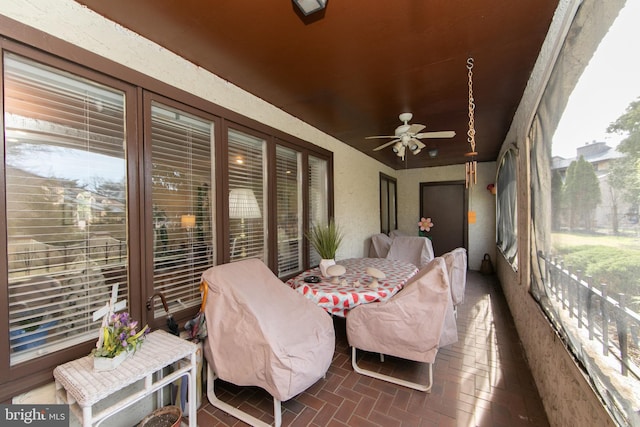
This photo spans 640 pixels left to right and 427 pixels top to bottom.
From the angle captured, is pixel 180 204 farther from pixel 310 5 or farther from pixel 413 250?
pixel 413 250

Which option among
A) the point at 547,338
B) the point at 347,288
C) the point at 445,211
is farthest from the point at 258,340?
the point at 445,211

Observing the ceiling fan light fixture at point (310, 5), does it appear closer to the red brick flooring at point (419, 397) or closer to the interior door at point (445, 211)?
the red brick flooring at point (419, 397)

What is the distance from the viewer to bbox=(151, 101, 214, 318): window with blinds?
1798mm

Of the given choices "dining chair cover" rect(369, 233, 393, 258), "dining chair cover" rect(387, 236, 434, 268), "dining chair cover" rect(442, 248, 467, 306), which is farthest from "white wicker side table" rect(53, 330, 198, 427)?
"dining chair cover" rect(369, 233, 393, 258)

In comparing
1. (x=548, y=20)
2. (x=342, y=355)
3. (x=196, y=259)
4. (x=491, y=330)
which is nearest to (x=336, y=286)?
(x=342, y=355)

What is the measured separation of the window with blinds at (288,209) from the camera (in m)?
2.96

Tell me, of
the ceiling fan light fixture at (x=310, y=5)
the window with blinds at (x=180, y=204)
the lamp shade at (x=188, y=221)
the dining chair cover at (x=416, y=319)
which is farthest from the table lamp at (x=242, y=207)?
the ceiling fan light fixture at (x=310, y=5)

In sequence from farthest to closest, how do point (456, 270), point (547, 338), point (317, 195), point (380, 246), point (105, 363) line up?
point (380, 246) < point (317, 195) < point (456, 270) < point (547, 338) < point (105, 363)

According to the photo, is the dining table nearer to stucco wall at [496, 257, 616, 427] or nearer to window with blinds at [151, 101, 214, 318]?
window with blinds at [151, 101, 214, 318]

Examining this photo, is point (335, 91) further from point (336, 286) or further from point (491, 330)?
point (491, 330)

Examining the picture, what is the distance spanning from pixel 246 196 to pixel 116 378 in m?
1.59

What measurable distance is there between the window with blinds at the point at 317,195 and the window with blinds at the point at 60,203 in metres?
2.22

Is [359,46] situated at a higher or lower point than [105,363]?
higher

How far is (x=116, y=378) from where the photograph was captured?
3.84 feet
